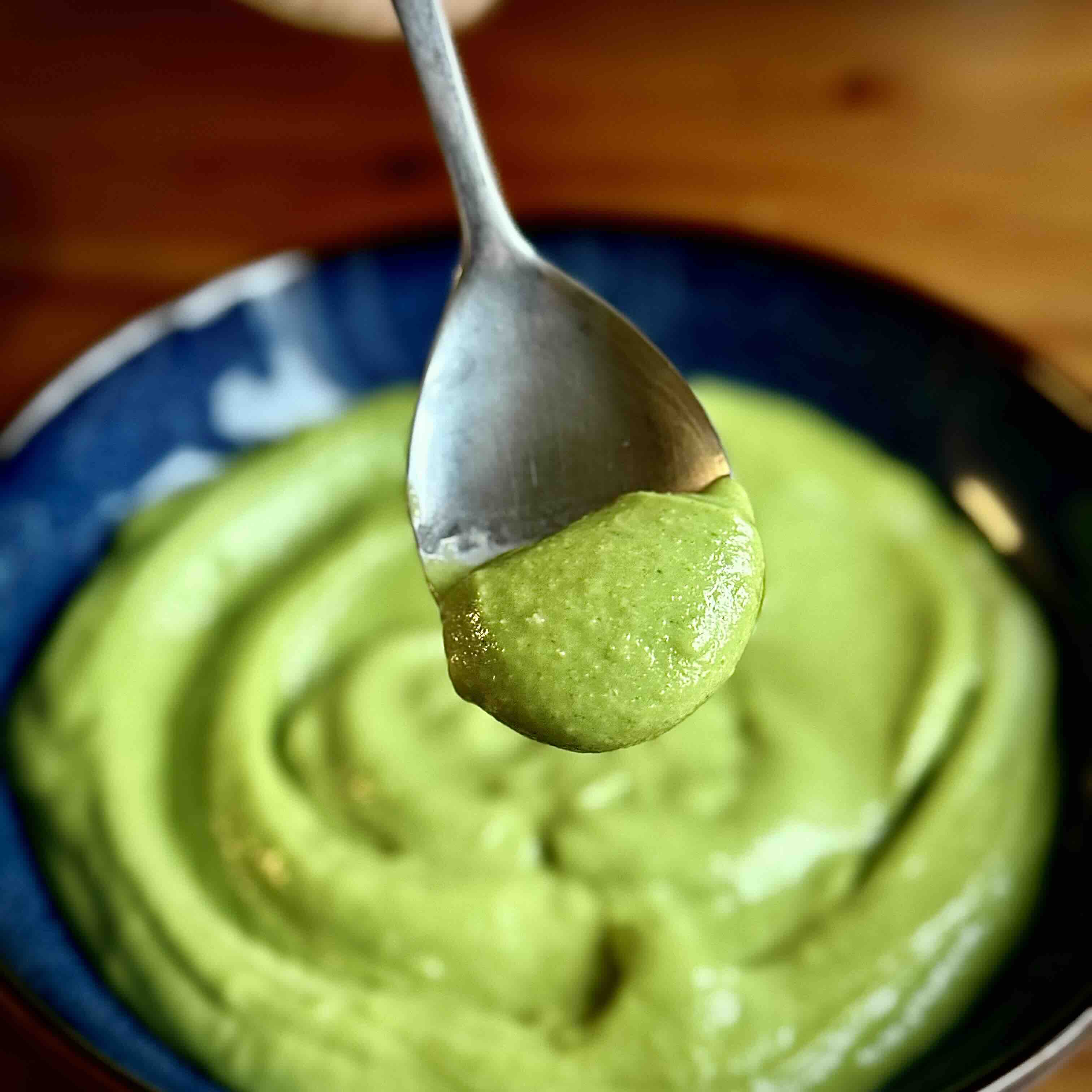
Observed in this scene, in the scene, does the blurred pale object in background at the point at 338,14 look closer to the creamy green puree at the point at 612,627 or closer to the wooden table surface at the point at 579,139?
Result: the wooden table surface at the point at 579,139

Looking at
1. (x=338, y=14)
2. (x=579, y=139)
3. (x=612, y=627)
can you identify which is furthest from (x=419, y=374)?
(x=612, y=627)

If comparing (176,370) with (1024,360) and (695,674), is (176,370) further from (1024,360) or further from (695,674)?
(1024,360)

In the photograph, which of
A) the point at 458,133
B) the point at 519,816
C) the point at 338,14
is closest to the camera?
the point at 458,133

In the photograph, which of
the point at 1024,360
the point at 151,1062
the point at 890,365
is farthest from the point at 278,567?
the point at 1024,360

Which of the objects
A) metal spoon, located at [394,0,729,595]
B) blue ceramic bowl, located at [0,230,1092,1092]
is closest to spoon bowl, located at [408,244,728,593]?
metal spoon, located at [394,0,729,595]

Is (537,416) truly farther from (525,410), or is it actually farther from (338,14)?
(338,14)

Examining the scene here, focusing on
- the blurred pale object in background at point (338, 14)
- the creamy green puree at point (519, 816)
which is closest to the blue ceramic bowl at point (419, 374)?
the creamy green puree at point (519, 816)
